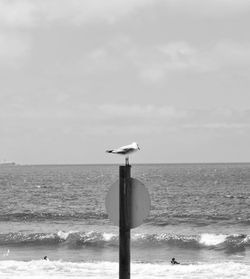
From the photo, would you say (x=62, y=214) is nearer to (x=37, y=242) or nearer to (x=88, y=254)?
(x=37, y=242)

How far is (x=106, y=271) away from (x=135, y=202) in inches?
537

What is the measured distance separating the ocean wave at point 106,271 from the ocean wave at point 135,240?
30.9 ft

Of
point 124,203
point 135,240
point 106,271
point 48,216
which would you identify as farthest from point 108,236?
point 124,203

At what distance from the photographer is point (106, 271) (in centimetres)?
1953

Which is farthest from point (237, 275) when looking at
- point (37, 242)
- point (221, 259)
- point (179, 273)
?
point (37, 242)

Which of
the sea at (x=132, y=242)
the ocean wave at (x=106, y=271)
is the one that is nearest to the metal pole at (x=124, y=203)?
the sea at (x=132, y=242)

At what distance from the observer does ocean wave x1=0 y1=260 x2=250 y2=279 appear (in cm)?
1792

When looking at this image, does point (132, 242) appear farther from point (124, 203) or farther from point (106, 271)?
point (124, 203)

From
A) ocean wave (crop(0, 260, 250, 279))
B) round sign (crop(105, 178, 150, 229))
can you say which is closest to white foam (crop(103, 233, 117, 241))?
ocean wave (crop(0, 260, 250, 279))

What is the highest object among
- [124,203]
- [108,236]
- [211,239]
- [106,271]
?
[124,203]

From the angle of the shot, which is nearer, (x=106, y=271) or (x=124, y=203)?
(x=124, y=203)

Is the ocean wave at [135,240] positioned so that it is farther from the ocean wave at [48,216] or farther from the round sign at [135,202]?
the round sign at [135,202]

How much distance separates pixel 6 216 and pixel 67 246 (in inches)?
815

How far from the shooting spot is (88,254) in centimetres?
2752
